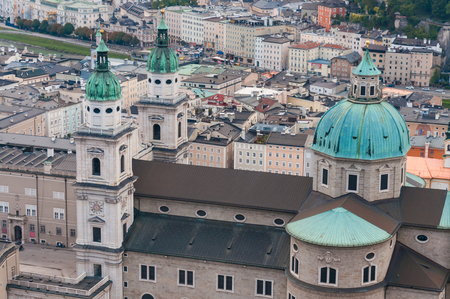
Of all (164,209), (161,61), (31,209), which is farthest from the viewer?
(31,209)

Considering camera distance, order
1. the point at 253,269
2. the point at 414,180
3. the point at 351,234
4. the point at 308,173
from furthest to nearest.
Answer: the point at 308,173 → the point at 414,180 → the point at 253,269 → the point at 351,234

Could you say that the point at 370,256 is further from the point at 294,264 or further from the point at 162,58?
the point at 162,58

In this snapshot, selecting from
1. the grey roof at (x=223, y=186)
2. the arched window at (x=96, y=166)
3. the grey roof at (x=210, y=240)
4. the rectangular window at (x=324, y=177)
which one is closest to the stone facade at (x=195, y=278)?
the grey roof at (x=210, y=240)

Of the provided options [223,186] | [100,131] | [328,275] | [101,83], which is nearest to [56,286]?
[100,131]

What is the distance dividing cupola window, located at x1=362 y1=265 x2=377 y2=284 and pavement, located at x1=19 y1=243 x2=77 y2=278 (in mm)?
38746

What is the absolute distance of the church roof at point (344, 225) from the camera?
98688 millimetres

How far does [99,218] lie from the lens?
108 m

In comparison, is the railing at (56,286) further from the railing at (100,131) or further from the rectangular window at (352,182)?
the rectangular window at (352,182)

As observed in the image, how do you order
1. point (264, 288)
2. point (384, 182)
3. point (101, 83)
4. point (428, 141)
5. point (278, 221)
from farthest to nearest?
point (428, 141)
point (278, 221)
point (101, 83)
point (264, 288)
point (384, 182)

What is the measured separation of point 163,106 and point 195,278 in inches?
1009

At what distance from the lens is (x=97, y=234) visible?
358 ft

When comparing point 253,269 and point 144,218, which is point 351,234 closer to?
point 253,269

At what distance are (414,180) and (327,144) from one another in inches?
1228

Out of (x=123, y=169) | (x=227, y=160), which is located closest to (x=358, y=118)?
(x=123, y=169)
